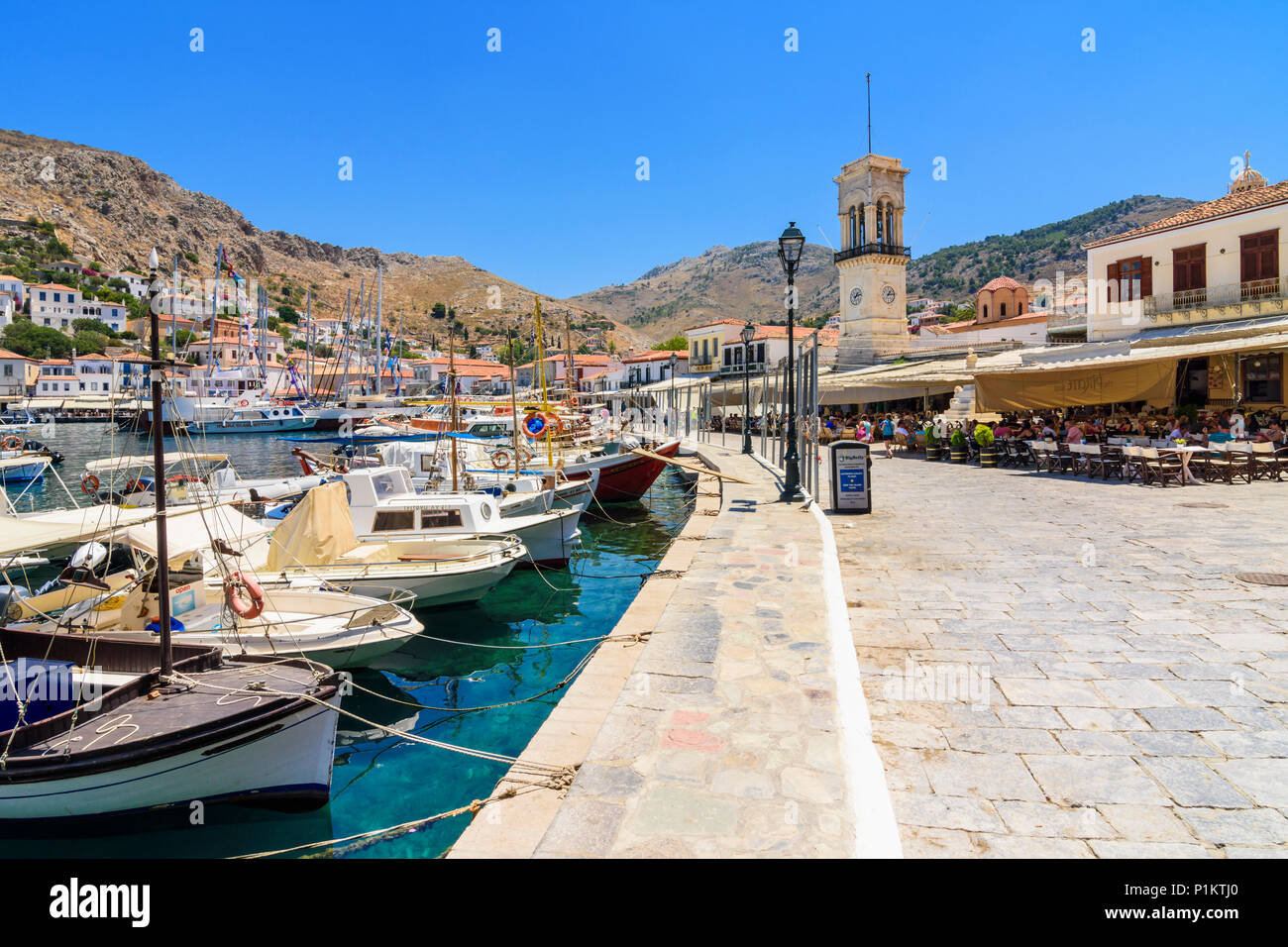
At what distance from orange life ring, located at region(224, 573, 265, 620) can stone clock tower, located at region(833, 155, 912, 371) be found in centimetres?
4011

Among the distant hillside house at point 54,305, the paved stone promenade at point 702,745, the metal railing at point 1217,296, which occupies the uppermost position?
the distant hillside house at point 54,305

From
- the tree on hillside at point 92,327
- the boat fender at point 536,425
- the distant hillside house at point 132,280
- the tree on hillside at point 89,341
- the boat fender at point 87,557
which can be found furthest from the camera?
the distant hillside house at point 132,280

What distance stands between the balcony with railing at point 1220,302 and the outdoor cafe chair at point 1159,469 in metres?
11.1

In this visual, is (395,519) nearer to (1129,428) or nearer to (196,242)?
(1129,428)

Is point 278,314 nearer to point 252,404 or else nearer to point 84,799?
point 252,404

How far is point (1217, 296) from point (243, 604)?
28.3 metres

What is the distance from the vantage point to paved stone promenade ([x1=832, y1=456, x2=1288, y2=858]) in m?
3.37

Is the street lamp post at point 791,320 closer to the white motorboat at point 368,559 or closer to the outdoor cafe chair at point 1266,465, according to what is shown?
the white motorboat at point 368,559

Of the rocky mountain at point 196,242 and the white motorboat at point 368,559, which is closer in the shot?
the white motorboat at point 368,559

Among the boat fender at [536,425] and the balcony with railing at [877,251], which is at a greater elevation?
the balcony with railing at [877,251]

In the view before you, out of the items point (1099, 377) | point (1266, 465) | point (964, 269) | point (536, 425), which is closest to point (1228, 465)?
point (1266, 465)

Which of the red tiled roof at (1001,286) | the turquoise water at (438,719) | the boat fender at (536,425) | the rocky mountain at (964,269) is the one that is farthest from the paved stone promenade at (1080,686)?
the rocky mountain at (964,269)

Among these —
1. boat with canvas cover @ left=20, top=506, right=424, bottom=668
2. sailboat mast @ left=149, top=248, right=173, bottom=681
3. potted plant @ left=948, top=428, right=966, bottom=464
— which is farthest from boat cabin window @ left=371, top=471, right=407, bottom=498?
potted plant @ left=948, top=428, right=966, bottom=464

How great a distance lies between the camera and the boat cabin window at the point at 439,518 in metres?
12.4
